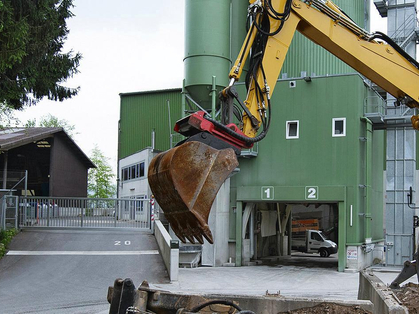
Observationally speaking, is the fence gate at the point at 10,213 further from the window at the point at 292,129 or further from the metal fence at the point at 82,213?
the window at the point at 292,129

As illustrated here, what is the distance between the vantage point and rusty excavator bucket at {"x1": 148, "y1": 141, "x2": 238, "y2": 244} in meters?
7.53

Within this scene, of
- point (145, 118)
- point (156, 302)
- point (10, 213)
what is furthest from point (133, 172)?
point (156, 302)

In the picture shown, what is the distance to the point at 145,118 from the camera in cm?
4806

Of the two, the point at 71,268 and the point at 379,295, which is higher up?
the point at 379,295

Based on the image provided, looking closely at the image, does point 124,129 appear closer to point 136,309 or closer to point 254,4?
point 254,4

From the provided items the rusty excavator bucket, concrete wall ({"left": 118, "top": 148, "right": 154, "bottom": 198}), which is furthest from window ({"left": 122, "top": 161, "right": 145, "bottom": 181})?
the rusty excavator bucket

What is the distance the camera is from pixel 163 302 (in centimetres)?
706

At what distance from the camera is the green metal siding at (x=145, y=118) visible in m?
46.4

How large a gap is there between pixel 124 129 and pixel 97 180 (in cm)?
3459

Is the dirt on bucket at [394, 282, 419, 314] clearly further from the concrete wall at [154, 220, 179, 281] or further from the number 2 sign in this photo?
the number 2 sign

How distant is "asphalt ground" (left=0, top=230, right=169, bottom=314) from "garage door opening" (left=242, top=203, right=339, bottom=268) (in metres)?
7.19

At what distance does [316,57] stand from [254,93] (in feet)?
75.0

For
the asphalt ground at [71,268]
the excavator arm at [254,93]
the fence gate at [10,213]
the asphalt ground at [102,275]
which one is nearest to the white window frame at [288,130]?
the asphalt ground at [102,275]

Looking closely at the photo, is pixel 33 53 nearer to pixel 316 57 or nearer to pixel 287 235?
pixel 316 57
